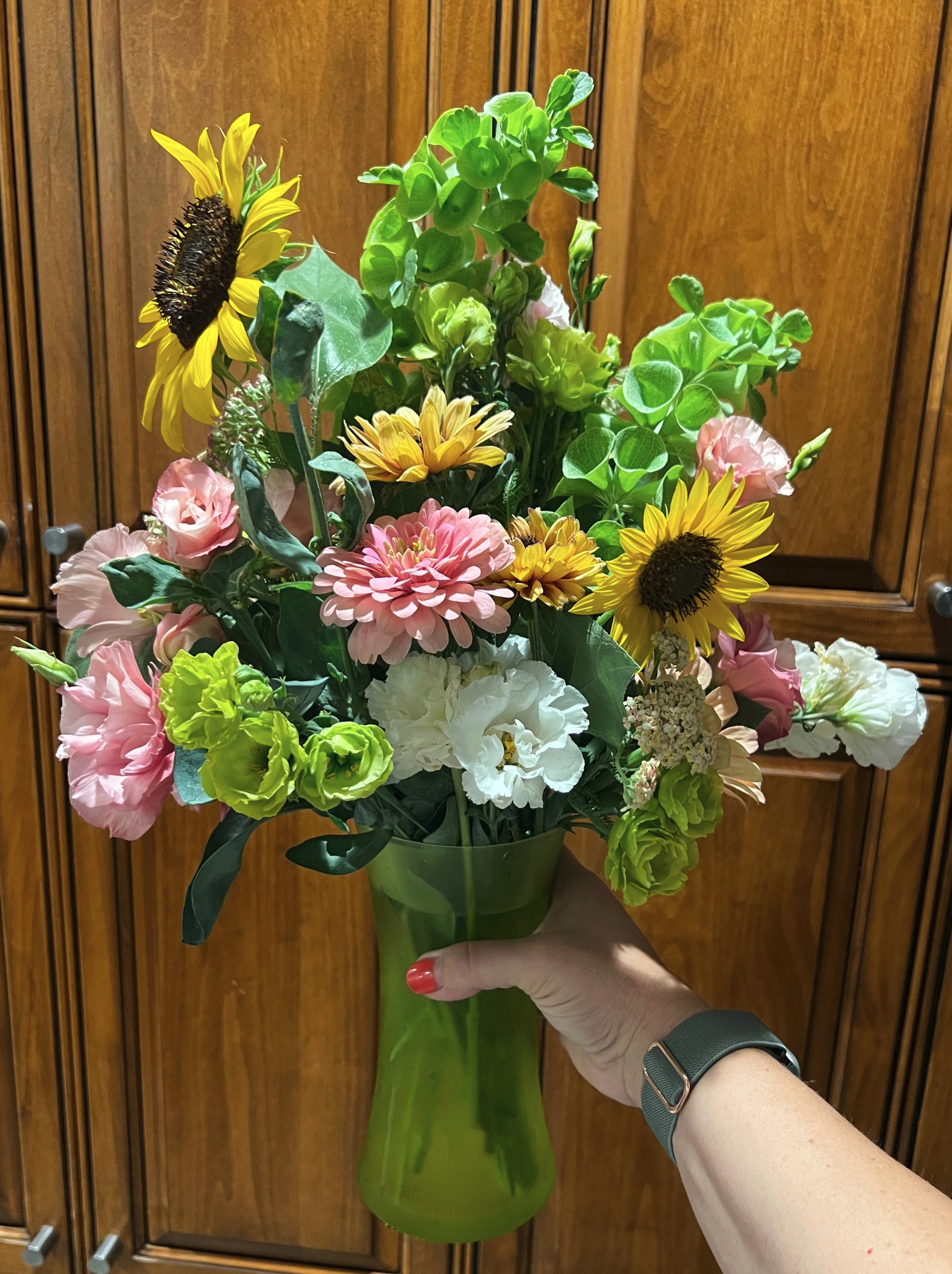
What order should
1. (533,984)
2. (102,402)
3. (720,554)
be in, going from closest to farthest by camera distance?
1. (720,554)
2. (533,984)
3. (102,402)

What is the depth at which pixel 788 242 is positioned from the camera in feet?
2.77

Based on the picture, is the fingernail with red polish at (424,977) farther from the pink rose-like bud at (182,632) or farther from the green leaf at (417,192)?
the green leaf at (417,192)

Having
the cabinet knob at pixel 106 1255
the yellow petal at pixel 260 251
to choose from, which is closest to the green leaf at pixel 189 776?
the yellow petal at pixel 260 251

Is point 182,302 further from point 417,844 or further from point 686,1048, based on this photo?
point 686,1048

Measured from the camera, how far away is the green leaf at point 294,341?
1.22 ft

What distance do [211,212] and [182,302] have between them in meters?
0.04

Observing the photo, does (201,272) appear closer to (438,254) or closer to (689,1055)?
(438,254)

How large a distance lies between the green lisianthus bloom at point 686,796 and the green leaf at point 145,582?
254mm

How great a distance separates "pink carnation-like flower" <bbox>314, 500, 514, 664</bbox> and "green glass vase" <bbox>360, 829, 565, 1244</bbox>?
194mm

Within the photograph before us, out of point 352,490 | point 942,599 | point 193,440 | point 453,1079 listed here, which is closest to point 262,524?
point 352,490

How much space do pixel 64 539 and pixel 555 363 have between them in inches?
25.9

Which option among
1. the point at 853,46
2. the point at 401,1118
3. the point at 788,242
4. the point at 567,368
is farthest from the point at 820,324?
the point at 401,1118

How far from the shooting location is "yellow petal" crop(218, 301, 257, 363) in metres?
0.40

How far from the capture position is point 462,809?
47 centimetres
